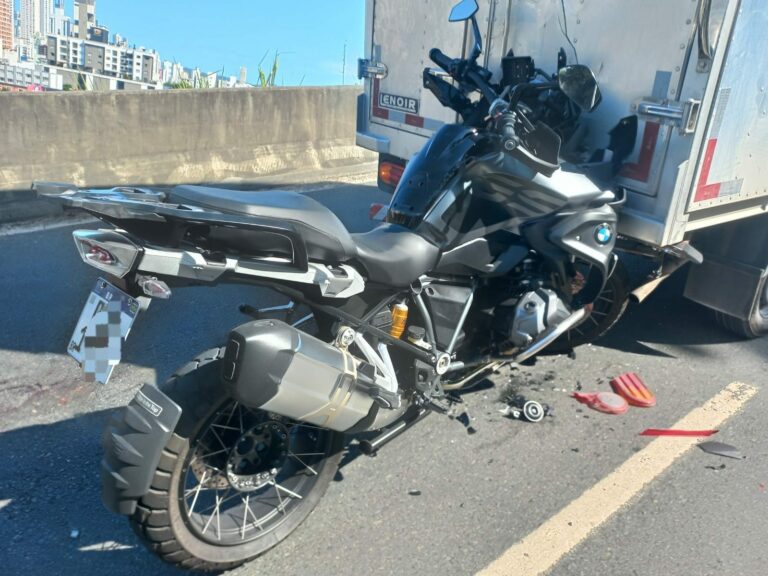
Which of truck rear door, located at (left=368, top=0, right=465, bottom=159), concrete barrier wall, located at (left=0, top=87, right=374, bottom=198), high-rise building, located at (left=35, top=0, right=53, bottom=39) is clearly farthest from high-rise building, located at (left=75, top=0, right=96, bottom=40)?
high-rise building, located at (left=35, top=0, right=53, bottom=39)

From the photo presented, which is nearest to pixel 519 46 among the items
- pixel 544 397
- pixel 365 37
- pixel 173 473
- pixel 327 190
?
pixel 365 37

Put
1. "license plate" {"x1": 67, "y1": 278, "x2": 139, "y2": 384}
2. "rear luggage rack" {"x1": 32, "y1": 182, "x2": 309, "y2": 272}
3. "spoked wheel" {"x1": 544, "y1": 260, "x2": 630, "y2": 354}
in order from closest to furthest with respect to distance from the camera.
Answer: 1. "rear luggage rack" {"x1": 32, "y1": 182, "x2": 309, "y2": 272}
2. "license plate" {"x1": 67, "y1": 278, "x2": 139, "y2": 384}
3. "spoked wheel" {"x1": 544, "y1": 260, "x2": 630, "y2": 354}

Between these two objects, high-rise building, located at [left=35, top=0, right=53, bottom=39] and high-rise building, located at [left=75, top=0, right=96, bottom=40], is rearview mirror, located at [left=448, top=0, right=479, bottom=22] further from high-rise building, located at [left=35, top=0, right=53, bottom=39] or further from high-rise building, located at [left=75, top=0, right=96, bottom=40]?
high-rise building, located at [left=35, top=0, right=53, bottom=39]

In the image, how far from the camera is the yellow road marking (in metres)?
2.65

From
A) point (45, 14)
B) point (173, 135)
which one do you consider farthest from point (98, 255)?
point (45, 14)

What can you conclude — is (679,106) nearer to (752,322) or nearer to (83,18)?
(752,322)

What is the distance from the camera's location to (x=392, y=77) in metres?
5.22

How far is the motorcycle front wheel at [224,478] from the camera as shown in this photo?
2.22 meters

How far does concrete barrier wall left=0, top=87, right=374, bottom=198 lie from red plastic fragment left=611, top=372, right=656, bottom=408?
5325mm

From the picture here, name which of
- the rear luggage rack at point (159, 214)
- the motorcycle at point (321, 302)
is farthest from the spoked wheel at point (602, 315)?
the rear luggage rack at point (159, 214)

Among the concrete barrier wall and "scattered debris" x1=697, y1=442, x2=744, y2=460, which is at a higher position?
the concrete barrier wall

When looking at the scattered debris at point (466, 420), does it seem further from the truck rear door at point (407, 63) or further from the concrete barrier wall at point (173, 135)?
the concrete barrier wall at point (173, 135)

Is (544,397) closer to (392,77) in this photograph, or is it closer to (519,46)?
(519,46)

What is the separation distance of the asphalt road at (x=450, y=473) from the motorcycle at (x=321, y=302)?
11.5 inches
